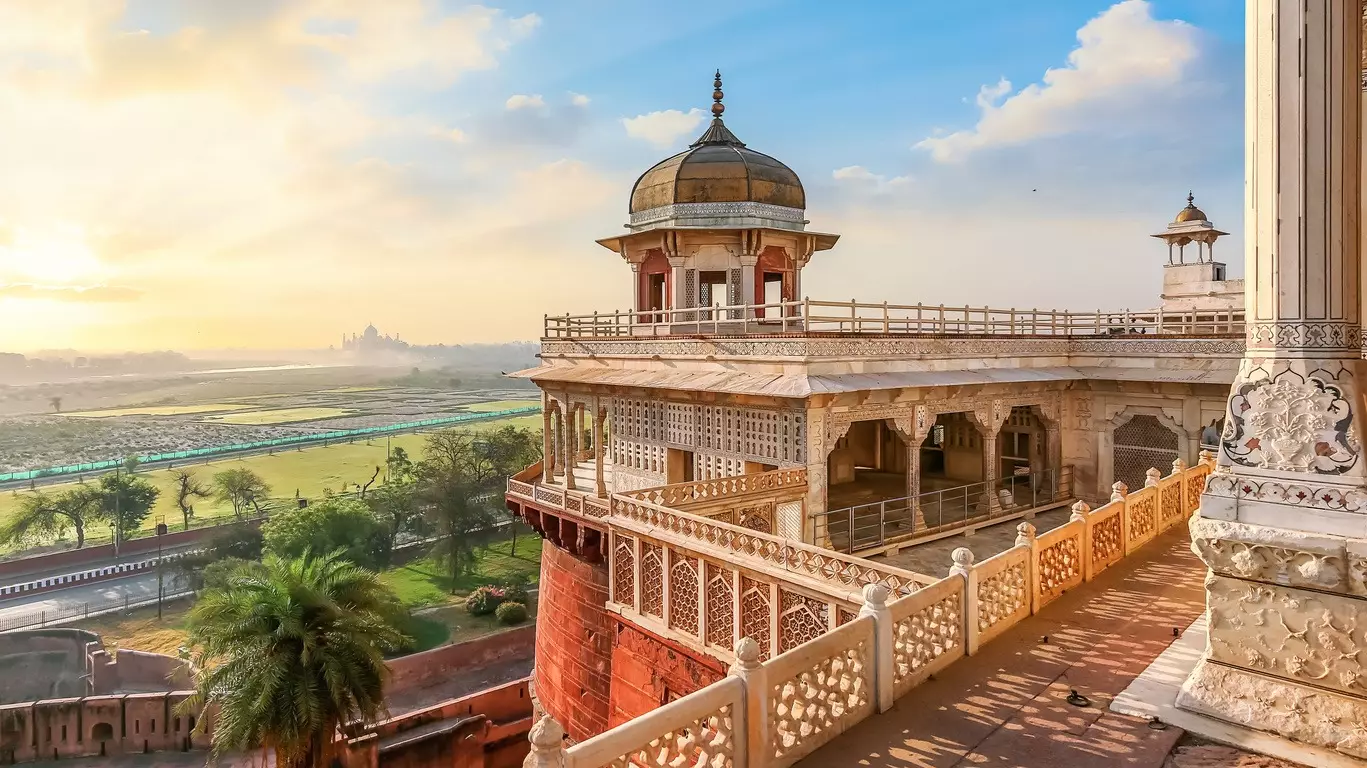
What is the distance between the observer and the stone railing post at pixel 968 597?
6168 millimetres

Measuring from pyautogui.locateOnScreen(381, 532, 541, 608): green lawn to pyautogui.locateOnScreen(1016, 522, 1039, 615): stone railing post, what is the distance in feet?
124

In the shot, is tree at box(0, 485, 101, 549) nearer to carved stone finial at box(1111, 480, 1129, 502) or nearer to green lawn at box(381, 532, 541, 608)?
green lawn at box(381, 532, 541, 608)

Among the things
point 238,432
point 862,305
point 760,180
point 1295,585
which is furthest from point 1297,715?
point 238,432

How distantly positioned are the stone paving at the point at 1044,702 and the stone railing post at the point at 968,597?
0.13m

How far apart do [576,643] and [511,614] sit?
24337 mm

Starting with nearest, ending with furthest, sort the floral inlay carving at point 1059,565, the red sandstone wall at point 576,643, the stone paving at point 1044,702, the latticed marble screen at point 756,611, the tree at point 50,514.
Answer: the stone paving at point 1044,702 < the floral inlay carving at point 1059,565 < the latticed marble screen at point 756,611 < the red sandstone wall at point 576,643 < the tree at point 50,514

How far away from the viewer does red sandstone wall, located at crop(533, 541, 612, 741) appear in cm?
1441

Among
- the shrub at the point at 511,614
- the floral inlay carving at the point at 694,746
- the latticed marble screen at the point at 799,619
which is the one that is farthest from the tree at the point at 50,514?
the floral inlay carving at the point at 694,746

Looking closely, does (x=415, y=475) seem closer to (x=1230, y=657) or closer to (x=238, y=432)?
(x=1230, y=657)

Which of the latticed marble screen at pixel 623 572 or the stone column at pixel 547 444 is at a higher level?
the stone column at pixel 547 444

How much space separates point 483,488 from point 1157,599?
1847 inches

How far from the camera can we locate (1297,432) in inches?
181

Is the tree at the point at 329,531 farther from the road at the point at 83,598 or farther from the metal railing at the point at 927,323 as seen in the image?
the metal railing at the point at 927,323

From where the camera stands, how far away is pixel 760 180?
63.9 ft
